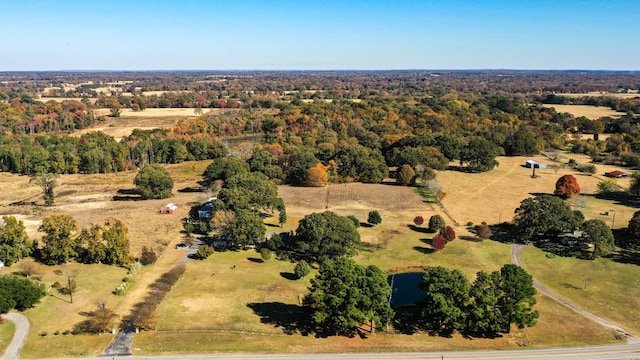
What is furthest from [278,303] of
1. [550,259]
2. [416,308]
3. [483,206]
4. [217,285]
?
[483,206]

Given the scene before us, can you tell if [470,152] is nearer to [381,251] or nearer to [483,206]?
[483,206]

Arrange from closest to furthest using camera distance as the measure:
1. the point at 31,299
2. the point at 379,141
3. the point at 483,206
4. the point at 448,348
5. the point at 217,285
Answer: the point at 448,348, the point at 31,299, the point at 217,285, the point at 483,206, the point at 379,141

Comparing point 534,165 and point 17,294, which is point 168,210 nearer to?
point 17,294

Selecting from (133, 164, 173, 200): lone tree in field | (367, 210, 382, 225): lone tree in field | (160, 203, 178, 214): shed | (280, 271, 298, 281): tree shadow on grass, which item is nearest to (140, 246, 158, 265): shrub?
(280, 271, 298, 281): tree shadow on grass

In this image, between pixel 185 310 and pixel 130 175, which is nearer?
pixel 185 310

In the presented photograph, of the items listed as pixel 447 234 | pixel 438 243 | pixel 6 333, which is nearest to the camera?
pixel 6 333

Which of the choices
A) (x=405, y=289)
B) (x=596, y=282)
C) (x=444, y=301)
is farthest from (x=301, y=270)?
(x=596, y=282)
